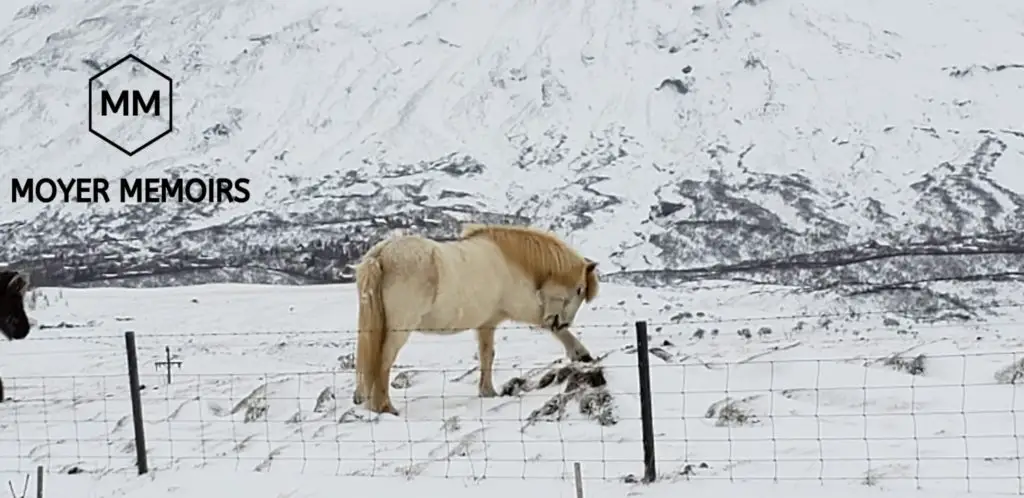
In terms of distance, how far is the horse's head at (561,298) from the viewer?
33.0 ft

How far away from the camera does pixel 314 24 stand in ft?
359

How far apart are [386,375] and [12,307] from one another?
17.6 ft

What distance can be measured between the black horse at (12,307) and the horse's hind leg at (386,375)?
5.12 meters

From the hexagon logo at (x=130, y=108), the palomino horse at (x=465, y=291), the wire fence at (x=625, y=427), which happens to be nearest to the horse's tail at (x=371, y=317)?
the palomino horse at (x=465, y=291)

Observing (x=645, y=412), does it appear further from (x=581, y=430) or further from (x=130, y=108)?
(x=130, y=108)

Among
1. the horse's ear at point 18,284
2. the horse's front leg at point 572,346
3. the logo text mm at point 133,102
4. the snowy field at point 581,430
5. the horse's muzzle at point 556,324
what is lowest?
the snowy field at point 581,430

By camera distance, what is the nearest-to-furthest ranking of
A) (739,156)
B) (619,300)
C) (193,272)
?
1. (619,300)
2. (193,272)
3. (739,156)

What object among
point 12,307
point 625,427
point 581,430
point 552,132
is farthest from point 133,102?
point 625,427

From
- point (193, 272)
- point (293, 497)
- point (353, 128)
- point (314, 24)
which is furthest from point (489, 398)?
point (314, 24)

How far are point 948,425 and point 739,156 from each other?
75.0 m

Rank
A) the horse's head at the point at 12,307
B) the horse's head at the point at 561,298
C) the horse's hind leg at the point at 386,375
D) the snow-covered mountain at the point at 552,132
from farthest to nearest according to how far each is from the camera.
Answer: the snow-covered mountain at the point at 552,132 → the horse's head at the point at 12,307 → the horse's head at the point at 561,298 → the horse's hind leg at the point at 386,375

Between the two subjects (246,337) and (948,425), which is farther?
(246,337)

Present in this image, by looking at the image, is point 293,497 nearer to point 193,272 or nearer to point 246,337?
point 246,337

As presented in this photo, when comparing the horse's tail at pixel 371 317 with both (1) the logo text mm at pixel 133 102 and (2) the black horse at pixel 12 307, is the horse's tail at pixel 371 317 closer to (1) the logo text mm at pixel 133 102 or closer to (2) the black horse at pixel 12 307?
(2) the black horse at pixel 12 307
